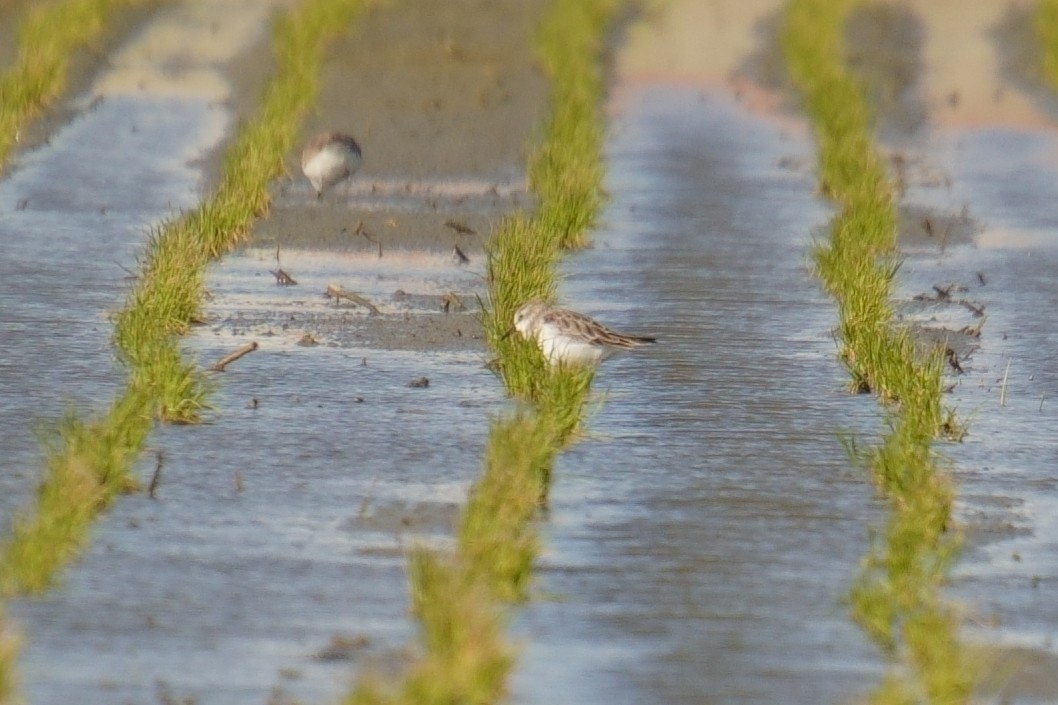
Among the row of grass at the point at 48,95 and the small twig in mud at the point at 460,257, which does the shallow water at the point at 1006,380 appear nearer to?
the small twig in mud at the point at 460,257

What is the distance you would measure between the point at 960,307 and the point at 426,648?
5247 mm

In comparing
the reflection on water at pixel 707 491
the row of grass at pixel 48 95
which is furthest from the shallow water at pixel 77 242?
the reflection on water at pixel 707 491

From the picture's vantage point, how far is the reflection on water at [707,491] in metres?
5.50

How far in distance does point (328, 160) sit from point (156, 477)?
204 inches

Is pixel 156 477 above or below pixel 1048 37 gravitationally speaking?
above

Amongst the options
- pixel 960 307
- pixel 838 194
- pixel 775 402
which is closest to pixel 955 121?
pixel 838 194

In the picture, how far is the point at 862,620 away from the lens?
579 cm

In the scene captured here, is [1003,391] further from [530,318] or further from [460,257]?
[460,257]

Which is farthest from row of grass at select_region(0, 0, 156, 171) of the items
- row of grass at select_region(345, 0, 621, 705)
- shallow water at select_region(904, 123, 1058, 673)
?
shallow water at select_region(904, 123, 1058, 673)

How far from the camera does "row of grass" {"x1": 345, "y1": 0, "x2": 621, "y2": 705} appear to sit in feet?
16.7

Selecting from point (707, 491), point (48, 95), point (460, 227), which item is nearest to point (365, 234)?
point (460, 227)

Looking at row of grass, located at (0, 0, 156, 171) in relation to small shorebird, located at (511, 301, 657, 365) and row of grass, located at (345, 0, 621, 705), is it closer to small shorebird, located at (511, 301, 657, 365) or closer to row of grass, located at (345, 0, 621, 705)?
row of grass, located at (345, 0, 621, 705)

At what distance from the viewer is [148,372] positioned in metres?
8.00

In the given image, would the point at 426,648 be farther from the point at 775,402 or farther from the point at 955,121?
the point at 955,121
